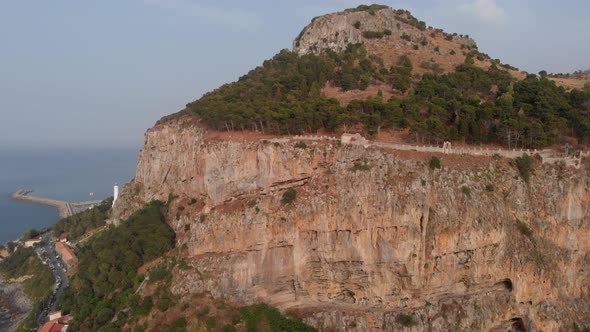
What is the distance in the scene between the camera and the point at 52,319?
38.2 metres

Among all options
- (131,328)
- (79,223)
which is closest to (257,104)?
(131,328)

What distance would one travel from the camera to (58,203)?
106m

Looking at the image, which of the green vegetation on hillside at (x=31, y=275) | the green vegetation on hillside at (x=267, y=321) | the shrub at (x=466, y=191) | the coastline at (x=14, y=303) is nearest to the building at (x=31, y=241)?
the green vegetation on hillside at (x=31, y=275)

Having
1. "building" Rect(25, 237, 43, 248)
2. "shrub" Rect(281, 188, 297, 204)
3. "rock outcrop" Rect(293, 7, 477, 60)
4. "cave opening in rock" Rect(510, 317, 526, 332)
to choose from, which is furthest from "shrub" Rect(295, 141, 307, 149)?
"building" Rect(25, 237, 43, 248)

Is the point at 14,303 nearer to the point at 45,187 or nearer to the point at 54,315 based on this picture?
the point at 54,315

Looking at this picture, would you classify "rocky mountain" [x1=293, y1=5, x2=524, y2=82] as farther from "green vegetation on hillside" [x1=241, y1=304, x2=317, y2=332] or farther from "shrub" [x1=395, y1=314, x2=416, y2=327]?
"green vegetation on hillside" [x1=241, y1=304, x2=317, y2=332]

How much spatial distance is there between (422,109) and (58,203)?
3969 inches

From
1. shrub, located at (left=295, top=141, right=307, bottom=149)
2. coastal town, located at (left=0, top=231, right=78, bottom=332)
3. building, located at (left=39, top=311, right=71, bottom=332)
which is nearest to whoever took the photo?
shrub, located at (left=295, top=141, right=307, bottom=149)

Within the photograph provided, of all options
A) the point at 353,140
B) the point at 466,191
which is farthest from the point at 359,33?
the point at 466,191

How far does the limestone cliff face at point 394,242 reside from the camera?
28766 millimetres

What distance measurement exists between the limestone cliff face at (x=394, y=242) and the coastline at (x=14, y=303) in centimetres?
2508

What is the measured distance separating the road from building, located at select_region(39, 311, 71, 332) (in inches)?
126

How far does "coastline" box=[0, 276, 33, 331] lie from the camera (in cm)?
4269

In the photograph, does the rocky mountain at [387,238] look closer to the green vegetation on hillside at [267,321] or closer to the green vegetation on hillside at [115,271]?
the green vegetation on hillside at [267,321]
